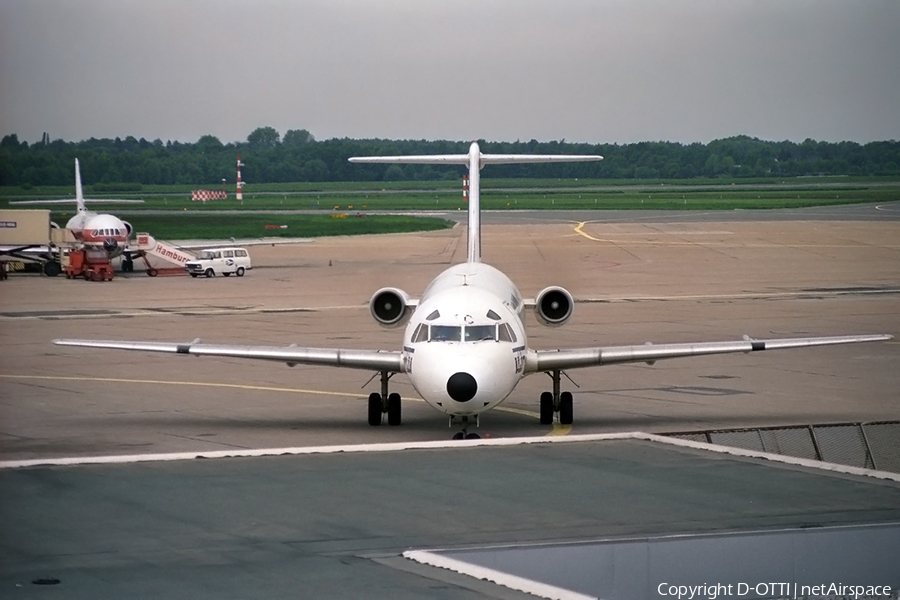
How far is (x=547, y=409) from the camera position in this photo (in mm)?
29297

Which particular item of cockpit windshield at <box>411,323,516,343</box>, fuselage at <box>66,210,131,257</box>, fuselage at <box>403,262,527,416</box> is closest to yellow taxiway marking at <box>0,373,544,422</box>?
fuselage at <box>403,262,527,416</box>

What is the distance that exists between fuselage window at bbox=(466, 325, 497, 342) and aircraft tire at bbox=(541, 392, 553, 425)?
3567 millimetres

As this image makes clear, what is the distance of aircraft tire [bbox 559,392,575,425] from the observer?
A: 2942 cm

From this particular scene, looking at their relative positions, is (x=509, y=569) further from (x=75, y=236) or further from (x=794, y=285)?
(x=75, y=236)

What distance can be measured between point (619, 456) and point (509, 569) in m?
6.17

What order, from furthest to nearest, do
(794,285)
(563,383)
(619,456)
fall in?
(794,285)
(563,383)
(619,456)

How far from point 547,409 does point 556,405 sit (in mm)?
332

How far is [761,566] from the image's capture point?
14000 millimetres

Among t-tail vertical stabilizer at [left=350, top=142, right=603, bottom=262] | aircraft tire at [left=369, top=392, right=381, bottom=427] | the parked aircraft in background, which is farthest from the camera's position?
the parked aircraft in background

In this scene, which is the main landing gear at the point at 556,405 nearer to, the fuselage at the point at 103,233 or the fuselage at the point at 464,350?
the fuselage at the point at 464,350

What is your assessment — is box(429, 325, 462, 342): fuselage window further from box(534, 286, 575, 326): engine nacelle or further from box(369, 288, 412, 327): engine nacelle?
box(534, 286, 575, 326): engine nacelle

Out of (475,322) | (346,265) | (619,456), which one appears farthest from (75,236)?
(619,456)

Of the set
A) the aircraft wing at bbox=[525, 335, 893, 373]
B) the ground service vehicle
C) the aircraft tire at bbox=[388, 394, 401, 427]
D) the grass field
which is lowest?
the aircraft tire at bbox=[388, 394, 401, 427]

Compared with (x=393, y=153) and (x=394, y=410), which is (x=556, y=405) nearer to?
(x=394, y=410)
